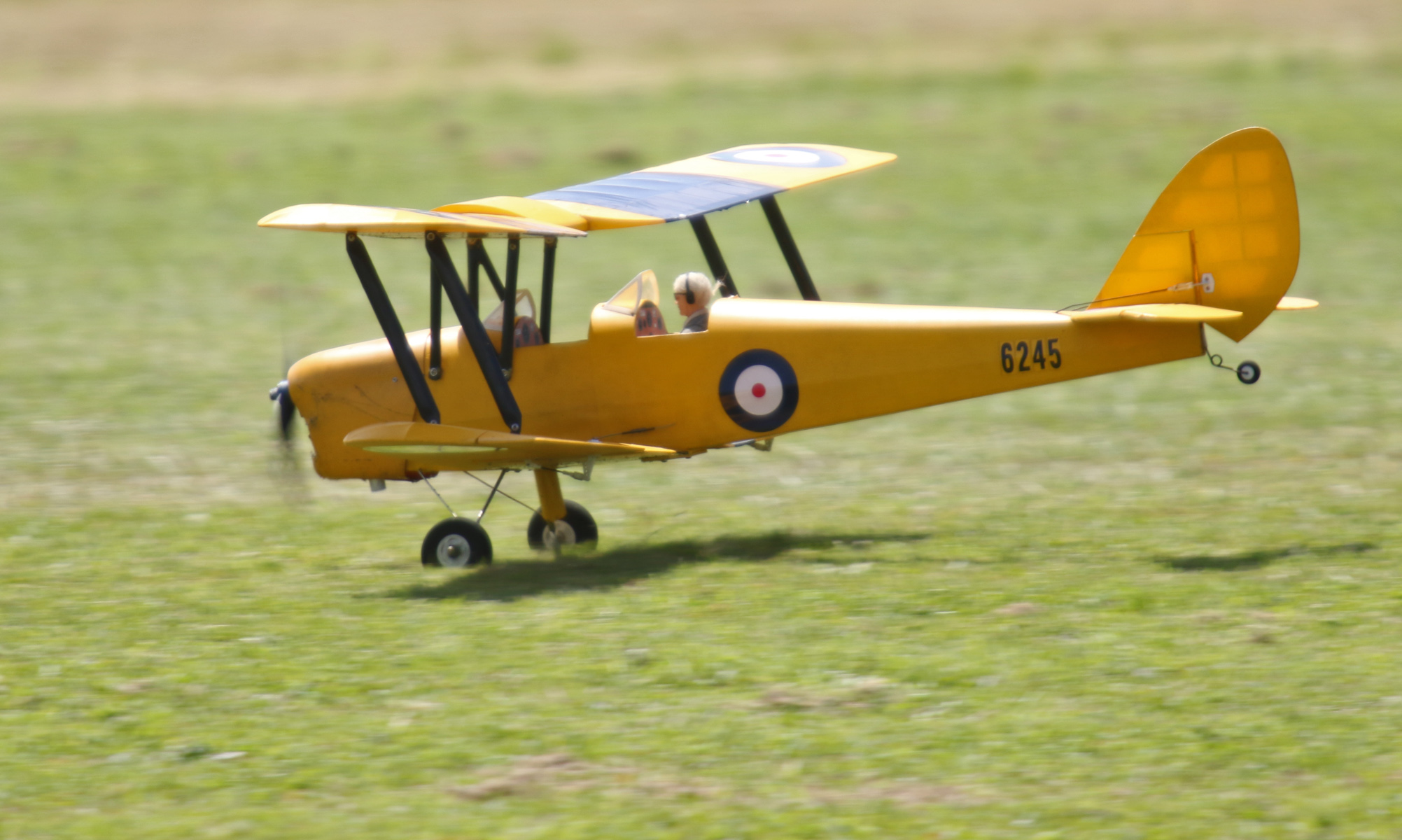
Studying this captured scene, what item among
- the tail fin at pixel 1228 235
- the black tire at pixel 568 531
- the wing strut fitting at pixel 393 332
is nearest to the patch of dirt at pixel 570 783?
the wing strut fitting at pixel 393 332

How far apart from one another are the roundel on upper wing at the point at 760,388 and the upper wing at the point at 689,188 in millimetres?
1188

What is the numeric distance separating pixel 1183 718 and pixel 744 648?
8.21 feet

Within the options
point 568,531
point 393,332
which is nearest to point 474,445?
point 393,332

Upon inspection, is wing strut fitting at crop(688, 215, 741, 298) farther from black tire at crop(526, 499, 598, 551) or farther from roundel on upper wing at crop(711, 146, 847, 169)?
black tire at crop(526, 499, 598, 551)

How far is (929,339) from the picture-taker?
422 inches

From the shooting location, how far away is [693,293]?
1134cm

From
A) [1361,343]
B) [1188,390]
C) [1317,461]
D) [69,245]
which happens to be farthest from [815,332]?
[69,245]

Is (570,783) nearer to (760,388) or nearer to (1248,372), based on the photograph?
(760,388)

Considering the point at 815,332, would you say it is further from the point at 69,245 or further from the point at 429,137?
the point at 429,137

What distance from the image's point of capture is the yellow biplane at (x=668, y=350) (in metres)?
10.1

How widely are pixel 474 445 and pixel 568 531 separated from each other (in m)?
1.59

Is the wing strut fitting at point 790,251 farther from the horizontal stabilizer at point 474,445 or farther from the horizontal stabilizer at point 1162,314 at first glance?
the horizontal stabilizer at point 1162,314

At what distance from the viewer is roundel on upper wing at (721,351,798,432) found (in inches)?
431

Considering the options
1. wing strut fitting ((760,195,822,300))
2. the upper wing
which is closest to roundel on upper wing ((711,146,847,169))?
the upper wing
